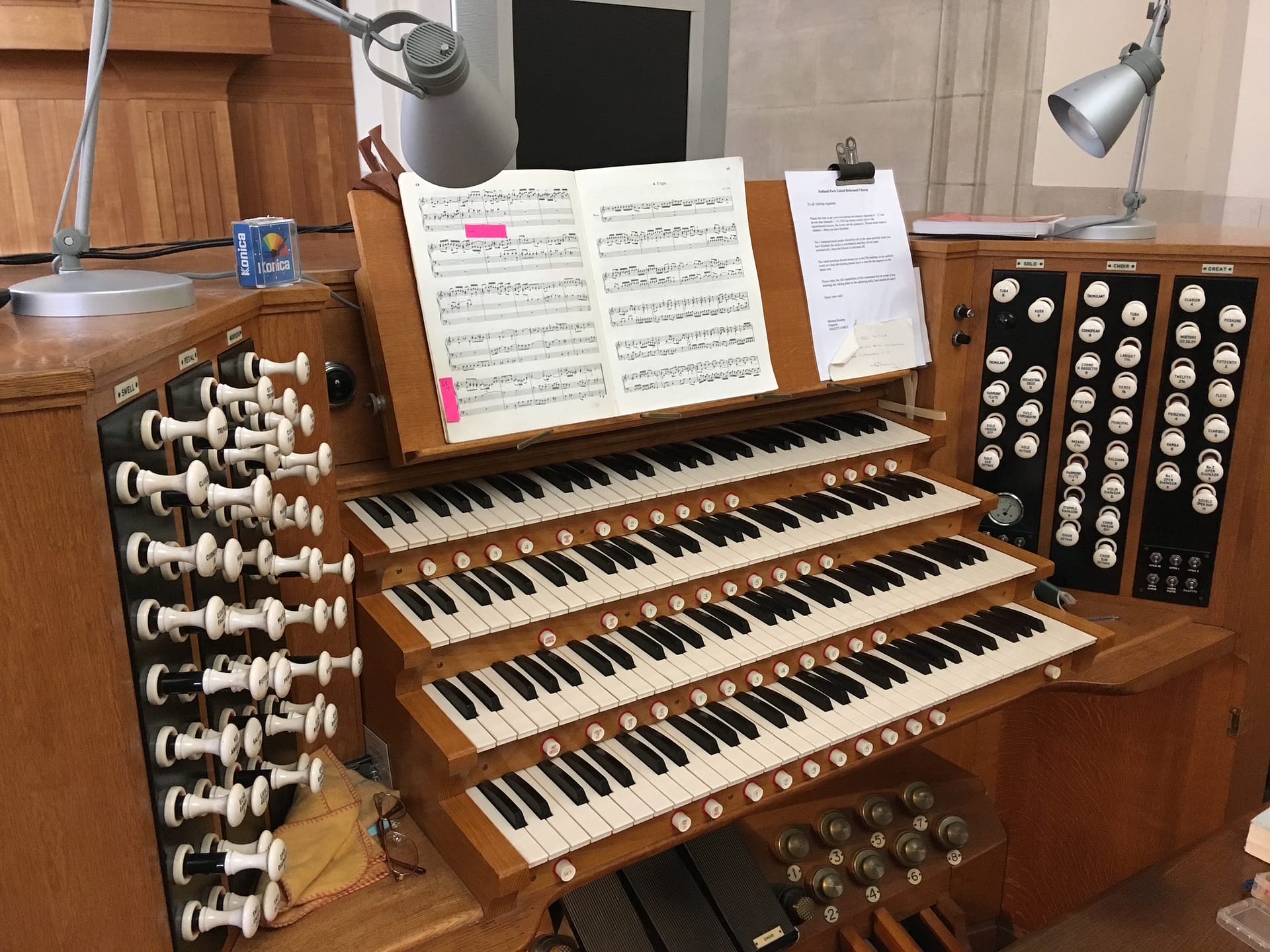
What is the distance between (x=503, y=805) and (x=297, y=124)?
11.1 ft

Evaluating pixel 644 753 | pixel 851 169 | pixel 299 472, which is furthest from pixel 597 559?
pixel 851 169

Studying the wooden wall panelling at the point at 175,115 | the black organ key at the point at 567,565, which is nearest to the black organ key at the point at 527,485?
the black organ key at the point at 567,565

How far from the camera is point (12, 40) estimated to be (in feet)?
10.8

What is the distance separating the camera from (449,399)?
1.70 m

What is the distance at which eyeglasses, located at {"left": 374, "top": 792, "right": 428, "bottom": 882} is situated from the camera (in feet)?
4.89

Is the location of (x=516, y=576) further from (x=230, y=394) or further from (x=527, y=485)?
(x=230, y=394)

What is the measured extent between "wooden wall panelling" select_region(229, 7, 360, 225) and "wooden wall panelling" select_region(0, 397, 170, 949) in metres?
3.37

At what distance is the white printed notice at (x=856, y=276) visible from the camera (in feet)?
7.10

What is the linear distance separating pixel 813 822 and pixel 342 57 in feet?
11.0

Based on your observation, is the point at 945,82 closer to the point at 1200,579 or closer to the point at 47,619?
the point at 1200,579

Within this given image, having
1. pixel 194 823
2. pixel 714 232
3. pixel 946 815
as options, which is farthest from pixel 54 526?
pixel 946 815

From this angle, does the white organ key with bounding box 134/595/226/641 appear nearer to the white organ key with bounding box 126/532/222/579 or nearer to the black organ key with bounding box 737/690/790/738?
the white organ key with bounding box 126/532/222/579

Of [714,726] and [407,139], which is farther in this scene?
[714,726]

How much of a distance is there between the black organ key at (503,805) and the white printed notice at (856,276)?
1131mm
